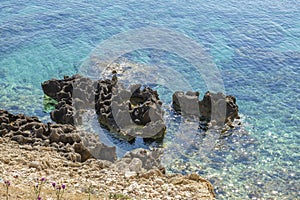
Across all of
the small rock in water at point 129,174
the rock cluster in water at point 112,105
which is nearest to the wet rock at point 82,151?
the rock cluster in water at point 112,105

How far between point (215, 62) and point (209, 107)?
968 centimetres

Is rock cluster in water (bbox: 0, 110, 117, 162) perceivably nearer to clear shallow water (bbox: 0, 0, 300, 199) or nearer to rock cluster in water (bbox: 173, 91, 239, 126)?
clear shallow water (bbox: 0, 0, 300, 199)

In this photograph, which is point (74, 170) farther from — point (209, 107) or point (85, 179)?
point (209, 107)

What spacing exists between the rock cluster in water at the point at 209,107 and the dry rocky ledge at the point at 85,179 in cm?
793

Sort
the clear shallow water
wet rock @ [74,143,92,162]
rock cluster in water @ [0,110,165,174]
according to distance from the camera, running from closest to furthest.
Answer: rock cluster in water @ [0,110,165,174] → wet rock @ [74,143,92,162] → the clear shallow water

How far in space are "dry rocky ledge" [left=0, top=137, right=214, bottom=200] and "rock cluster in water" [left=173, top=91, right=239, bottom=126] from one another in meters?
7.93

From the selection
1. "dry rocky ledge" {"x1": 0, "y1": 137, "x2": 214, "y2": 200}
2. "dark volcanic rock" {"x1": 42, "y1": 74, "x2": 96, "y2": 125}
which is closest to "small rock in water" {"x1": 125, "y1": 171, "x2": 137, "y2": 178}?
"dry rocky ledge" {"x1": 0, "y1": 137, "x2": 214, "y2": 200}

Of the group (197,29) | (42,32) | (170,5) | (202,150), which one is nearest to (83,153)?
(202,150)

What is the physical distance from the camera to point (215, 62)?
123 feet

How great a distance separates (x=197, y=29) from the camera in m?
44.3

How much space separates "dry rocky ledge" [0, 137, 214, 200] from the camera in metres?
16.6

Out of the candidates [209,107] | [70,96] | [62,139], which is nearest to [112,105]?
[70,96]

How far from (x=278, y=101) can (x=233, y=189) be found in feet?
36.8

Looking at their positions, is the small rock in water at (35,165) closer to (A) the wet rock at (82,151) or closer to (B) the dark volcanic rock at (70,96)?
(A) the wet rock at (82,151)
